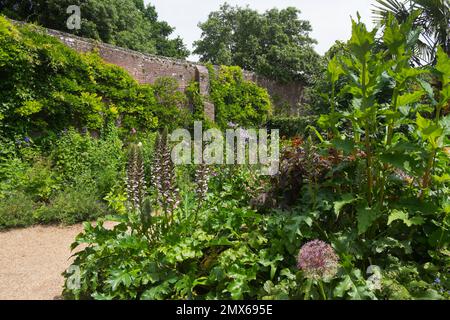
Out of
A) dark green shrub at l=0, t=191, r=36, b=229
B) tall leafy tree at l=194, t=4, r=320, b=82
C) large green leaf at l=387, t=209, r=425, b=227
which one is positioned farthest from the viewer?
tall leafy tree at l=194, t=4, r=320, b=82

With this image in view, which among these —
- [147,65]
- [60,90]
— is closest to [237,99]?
[147,65]

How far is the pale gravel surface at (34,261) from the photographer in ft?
9.78

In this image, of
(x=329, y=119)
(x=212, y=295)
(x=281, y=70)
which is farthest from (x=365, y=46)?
(x=281, y=70)

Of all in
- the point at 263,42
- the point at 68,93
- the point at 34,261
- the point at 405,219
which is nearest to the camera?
the point at 405,219

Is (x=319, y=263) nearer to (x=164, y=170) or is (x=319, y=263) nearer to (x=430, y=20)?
(x=164, y=170)

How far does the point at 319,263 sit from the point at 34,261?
11.0ft

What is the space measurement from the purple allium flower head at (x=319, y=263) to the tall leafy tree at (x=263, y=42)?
1388cm

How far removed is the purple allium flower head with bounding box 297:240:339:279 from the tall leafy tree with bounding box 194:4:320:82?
13.9 m

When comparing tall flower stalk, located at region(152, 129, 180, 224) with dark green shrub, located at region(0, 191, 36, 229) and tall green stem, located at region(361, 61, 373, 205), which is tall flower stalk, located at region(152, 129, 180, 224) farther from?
dark green shrub, located at region(0, 191, 36, 229)

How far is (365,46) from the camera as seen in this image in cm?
209

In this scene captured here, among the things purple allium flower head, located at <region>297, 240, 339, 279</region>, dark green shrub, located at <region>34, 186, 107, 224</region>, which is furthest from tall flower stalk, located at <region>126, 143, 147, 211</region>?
dark green shrub, located at <region>34, 186, 107, 224</region>

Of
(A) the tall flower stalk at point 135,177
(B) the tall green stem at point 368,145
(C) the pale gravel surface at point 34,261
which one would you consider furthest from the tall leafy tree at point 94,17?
(B) the tall green stem at point 368,145

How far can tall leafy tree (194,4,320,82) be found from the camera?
1565 centimetres

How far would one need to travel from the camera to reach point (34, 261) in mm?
3789
